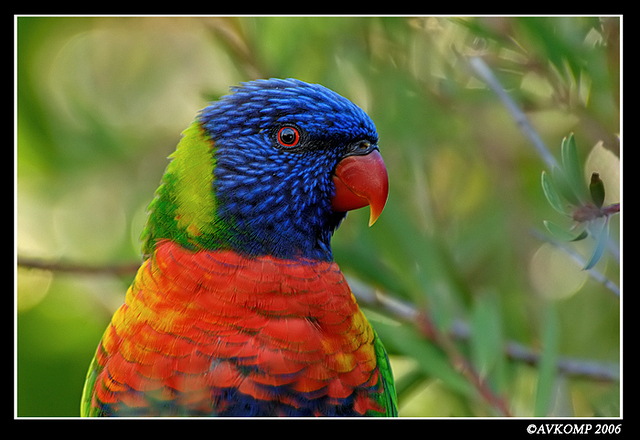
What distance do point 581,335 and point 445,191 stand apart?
897 millimetres

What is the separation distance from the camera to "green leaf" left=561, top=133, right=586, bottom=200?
4.34 feet

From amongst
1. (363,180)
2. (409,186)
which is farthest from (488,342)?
(409,186)

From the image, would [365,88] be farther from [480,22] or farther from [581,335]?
[581,335]

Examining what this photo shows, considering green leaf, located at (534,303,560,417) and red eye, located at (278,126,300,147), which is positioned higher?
red eye, located at (278,126,300,147)

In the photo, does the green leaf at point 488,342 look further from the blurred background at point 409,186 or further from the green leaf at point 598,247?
the green leaf at point 598,247

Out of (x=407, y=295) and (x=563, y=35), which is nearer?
(x=563, y=35)

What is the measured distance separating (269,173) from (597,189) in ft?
2.90

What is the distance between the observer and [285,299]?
157cm

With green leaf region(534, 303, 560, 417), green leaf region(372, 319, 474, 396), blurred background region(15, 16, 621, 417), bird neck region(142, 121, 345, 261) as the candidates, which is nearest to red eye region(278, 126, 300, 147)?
bird neck region(142, 121, 345, 261)

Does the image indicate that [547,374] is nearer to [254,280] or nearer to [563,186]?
[563,186]

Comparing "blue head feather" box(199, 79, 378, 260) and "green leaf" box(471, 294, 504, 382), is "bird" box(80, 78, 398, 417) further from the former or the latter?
"green leaf" box(471, 294, 504, 382)

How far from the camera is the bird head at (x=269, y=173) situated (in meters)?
1.65

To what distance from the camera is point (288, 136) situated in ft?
5.56

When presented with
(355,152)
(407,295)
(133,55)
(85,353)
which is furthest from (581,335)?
(133,55)
